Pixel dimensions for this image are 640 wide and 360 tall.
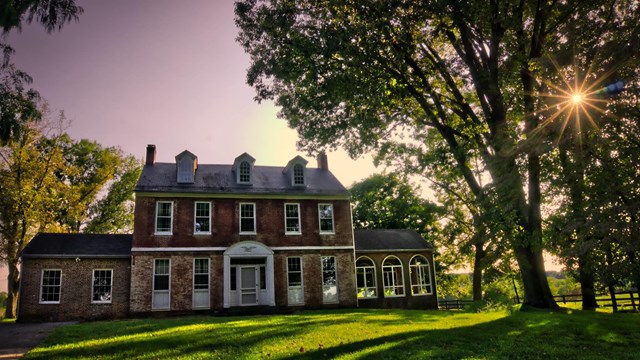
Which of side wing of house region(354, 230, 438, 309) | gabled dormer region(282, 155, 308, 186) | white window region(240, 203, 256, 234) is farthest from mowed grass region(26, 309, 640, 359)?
side wing of house region(354, 230, 438, 309)

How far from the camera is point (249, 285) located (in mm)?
25188

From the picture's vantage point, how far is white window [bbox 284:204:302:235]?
86.7 feet

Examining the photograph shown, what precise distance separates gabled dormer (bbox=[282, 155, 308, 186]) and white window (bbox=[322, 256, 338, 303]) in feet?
16.1

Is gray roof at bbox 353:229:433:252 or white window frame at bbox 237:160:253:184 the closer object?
white window frame at bbox 237:160:253:184

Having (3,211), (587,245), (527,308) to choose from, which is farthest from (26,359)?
(3,211)

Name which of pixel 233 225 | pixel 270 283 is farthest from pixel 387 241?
pixel 233 225

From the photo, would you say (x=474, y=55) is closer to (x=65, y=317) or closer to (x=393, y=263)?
(x=393, y=263)

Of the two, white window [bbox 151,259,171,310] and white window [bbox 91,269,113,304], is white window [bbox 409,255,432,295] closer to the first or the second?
white window [bbox 151,259,171,310]

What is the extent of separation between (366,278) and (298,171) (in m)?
8.31

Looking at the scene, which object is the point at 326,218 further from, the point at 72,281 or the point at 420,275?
the point at 72,281

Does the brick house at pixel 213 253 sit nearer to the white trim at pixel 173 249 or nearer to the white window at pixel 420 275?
the white trim at pixel 173 249

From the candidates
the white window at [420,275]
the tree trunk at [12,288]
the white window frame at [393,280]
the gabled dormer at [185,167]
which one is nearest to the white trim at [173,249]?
the gabled dormer at [185,167]

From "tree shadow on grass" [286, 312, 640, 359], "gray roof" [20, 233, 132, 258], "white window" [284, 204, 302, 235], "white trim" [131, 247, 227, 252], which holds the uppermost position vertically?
"white window" [284, 204, 302, 235]

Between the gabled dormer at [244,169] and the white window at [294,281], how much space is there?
5292 mm
